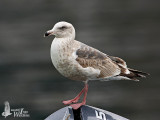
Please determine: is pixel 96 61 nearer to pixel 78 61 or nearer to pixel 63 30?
pixel 78 61

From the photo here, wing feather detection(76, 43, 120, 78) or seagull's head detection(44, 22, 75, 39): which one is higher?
seagull's head detection(44, 22, 75, 39)

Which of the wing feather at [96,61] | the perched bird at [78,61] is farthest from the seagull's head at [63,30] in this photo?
the wing feather at [96,61]

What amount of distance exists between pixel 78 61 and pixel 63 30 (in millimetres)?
208

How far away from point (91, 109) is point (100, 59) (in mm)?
292

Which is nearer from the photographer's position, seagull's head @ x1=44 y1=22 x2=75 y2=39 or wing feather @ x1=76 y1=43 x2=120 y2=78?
seagull's head @ x1=44 y1=22 x2=75 y2=39

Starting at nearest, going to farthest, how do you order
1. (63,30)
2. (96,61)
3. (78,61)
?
(63,30)
(78,61)
(96,61)

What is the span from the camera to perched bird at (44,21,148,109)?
10.3 feet

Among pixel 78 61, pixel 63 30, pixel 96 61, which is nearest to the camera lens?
pixel 63 30

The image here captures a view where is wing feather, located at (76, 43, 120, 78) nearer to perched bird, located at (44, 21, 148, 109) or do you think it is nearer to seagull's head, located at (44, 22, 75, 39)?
perched bird, located at (44, 21, 148, 109)

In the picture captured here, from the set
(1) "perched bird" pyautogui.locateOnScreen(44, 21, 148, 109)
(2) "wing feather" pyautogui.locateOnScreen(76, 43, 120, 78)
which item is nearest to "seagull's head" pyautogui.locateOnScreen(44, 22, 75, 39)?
(1) "perched bird" pyautogui.locateOnScreen(44, 21, 148, 109)

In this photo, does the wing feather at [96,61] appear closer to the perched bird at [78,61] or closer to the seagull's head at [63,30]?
the perched bird at [78,61]

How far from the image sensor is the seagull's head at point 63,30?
10.2 feet

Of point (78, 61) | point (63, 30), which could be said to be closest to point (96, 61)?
point (78, 61)

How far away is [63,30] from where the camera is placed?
10.3ft
